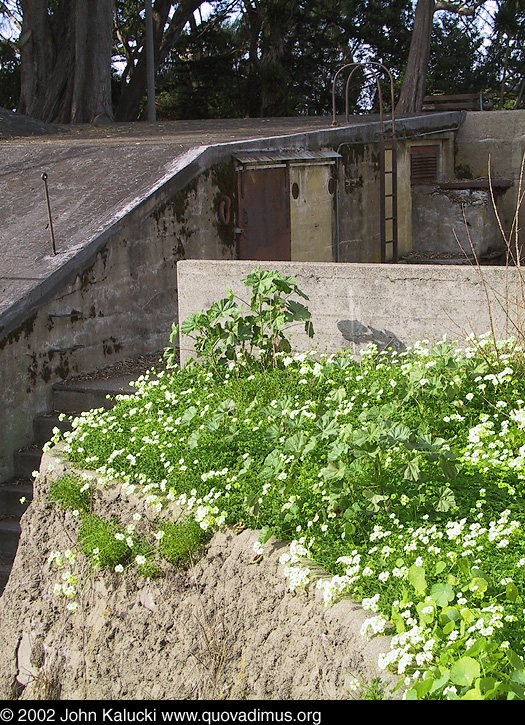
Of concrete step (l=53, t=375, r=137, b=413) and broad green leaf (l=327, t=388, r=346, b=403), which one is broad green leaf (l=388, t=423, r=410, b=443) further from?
concrete step (l=53, t=375, r=137, b=413)

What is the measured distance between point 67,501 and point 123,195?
458 cm

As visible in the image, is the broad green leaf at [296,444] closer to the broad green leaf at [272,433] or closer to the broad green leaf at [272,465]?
the broad green leaf at [272,465]

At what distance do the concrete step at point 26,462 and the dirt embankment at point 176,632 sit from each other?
65.1 inches

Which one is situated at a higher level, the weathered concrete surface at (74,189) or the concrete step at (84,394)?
the weathered concrete surface at (74,189)

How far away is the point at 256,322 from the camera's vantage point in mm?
6762

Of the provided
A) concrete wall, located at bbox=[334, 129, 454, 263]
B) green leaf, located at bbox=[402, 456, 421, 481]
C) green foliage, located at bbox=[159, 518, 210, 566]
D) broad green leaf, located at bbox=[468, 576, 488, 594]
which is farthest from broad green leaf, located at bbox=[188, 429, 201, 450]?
concrete wall, located at bbox=[334, 129, 454, 263]

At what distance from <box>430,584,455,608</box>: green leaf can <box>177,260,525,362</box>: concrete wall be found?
9.22 feet

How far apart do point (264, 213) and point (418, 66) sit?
8747 millimetres

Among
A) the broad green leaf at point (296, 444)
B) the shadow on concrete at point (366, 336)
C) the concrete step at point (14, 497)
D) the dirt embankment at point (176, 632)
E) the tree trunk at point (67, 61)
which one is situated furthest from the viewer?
the tree trunk at point (67, 61)

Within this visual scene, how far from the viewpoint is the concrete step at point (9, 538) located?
298 inches

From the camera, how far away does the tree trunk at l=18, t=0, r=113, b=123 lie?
19.8m

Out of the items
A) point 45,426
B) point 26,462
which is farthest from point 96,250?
point 26,462

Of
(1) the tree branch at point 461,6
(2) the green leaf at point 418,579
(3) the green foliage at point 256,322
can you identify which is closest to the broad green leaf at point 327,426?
(2) the green leaf at point 418,579
